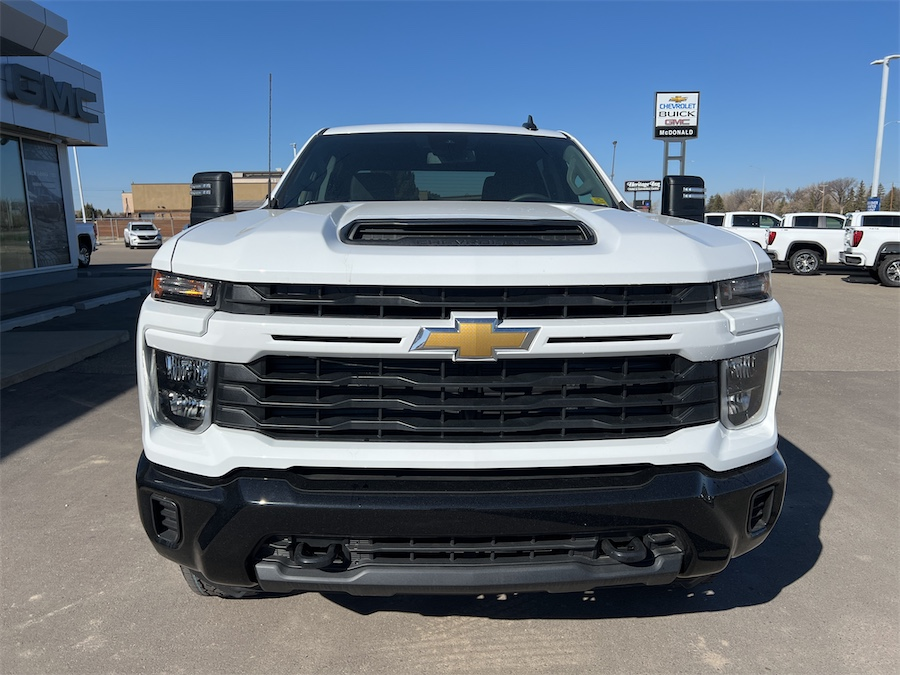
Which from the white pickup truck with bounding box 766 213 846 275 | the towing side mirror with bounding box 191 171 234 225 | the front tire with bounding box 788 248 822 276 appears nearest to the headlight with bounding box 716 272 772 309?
the towing side mirror with bounding box 191 171 234 225

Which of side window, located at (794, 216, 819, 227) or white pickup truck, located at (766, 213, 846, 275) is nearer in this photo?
white pickup truck, located at (766, 213, 846, 275)

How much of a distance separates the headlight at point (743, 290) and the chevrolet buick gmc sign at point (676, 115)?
2795 centimetres

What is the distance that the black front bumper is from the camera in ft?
6.36

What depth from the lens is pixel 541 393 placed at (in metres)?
2.05

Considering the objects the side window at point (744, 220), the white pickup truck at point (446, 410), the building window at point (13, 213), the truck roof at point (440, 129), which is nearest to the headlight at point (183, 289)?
the white pickup truck at point (446, 410)

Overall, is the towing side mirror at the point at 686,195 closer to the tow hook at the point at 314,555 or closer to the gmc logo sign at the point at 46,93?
the tow hook at the point at 314,555

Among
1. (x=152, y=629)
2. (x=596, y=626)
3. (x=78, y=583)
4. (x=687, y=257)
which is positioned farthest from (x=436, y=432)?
(x=78, y=583)

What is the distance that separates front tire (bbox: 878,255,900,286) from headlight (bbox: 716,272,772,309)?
17338 mm

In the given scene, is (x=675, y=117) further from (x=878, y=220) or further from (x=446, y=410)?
(x=446, y=410)

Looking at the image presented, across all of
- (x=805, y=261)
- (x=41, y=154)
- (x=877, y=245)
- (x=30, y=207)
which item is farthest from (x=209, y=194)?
(x=805, y=261)

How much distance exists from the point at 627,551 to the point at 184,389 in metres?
1.51

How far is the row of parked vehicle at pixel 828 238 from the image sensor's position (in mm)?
16469

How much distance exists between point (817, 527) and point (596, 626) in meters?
1.60

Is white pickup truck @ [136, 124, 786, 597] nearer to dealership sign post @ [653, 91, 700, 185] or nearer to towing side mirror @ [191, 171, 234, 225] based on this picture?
towing side mirror @ [191, 171, 234, 225]
